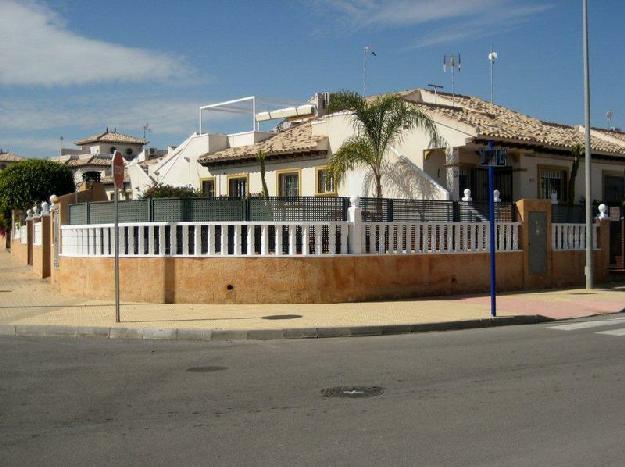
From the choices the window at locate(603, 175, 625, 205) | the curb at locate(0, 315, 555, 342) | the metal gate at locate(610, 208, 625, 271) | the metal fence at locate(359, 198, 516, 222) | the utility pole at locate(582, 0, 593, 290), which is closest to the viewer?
the curb at locate(0, 315, 555, 342)

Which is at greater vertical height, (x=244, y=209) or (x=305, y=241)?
(x=244, y=209)

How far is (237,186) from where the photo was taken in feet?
102

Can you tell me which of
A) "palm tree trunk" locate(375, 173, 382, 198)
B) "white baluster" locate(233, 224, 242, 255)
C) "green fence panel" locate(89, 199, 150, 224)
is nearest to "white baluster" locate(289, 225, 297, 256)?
"white baluster" locate(233, 224, 242, 255)

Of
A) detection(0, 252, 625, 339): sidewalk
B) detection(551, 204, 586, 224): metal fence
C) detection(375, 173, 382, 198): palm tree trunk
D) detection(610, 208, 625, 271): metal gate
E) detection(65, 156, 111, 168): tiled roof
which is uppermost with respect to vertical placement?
detection(65, 156, 111, 168): tiled roof

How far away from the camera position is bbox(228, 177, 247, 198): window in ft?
101

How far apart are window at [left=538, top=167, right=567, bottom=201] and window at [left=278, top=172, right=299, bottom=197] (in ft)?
29.4

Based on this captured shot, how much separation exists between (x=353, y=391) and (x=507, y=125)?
2076cm

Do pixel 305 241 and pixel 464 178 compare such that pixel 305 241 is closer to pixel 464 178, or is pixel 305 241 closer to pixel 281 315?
pixel 281 315

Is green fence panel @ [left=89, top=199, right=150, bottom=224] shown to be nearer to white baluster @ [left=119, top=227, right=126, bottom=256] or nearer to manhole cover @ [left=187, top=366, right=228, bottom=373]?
white baluster @ [left=119, top=227, right=126, bottom=256]

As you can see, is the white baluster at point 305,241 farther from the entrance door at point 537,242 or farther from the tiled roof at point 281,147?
the tiled roof at point 281,147

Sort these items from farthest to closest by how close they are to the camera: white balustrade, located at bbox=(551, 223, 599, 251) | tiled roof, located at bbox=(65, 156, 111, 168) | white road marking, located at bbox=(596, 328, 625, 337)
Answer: tiled roof, located at bbox=(65, 156, 111, 168), white balustrade, located at bbox=(551, 223, 599, 251), white road marking, located at bbox=(596, 328, 625, 337)

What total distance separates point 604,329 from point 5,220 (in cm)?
4809

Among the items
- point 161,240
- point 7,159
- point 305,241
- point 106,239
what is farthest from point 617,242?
point 7,159

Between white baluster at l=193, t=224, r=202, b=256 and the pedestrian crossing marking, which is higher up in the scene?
white baluster at l=193, t=224, r=202, b=256
